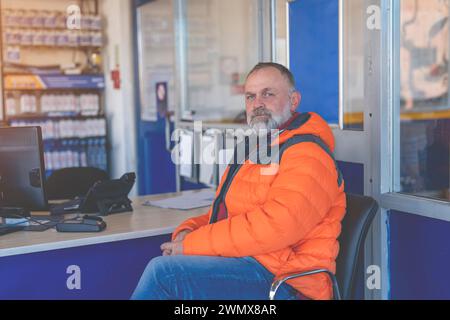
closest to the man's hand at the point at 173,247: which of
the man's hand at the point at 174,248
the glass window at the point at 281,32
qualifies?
the man's hand at the point at 174,248

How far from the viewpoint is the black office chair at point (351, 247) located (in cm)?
210

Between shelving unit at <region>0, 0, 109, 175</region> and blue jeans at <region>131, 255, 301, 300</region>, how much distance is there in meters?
4.45

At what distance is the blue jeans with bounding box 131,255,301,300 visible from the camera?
2109 millimetres

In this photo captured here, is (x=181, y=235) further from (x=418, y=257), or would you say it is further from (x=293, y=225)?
(x=418, y=257)

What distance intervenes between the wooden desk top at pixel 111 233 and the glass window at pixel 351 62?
86cm

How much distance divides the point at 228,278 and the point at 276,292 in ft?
0.62

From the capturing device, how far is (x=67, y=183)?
3641mm

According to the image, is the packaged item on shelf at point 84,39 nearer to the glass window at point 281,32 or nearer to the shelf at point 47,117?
the shelf at point 47,117

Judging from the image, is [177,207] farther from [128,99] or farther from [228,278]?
[128,99]

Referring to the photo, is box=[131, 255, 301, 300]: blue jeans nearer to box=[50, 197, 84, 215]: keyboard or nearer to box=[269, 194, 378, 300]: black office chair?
box=[269, 194, 378, 300]: black office chair

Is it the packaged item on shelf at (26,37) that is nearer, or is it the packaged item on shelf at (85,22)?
the packaged item on shelf at (26,37)

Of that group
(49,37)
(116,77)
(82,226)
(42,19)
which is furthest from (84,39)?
(82,226)

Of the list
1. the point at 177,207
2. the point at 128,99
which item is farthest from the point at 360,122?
the point at 128,99
